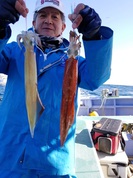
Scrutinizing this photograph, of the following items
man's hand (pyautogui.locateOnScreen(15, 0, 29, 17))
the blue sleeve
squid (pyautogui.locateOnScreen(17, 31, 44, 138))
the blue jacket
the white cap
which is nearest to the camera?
squid (pyautogui.locateOnScreen(17, 31, 44, 138))

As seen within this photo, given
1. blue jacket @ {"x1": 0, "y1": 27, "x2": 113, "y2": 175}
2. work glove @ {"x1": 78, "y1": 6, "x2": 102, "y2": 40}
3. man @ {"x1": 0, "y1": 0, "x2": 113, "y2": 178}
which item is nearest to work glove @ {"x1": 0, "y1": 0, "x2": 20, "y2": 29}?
man @ {"x1": 0, "y1": 0, "x2": 113, "y2": 178}

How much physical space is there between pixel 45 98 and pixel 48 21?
676mm

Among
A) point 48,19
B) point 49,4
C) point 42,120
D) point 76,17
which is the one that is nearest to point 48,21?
point 48,19

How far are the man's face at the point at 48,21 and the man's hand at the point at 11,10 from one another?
1.56 feet

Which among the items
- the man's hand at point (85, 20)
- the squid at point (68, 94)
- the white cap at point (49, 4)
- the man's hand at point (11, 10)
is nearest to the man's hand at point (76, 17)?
the man's hand at point (85, 20)

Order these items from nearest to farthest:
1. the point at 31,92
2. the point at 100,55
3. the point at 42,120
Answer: the point at 31,92 → the point at 100,55 → the point at 42,120

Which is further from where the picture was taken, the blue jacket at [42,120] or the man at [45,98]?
the blue jacket at [42,120]

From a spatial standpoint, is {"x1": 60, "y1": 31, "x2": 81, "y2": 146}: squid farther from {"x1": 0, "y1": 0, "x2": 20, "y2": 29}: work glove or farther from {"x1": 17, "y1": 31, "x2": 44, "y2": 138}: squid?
{"x1": 0, "y1": 0, "x2": 20, "y2": 29}: work glove

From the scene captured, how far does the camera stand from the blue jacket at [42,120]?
1.72 metres

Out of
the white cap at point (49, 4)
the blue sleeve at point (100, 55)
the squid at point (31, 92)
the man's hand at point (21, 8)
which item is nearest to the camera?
the squid at point (31, 92)

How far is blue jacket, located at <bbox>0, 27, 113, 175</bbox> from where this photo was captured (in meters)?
1.72

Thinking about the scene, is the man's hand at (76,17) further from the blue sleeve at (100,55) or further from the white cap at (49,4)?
the white cap at (49,4)

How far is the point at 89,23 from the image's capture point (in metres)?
1.47

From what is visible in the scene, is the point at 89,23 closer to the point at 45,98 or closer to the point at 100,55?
the point at 100,55
